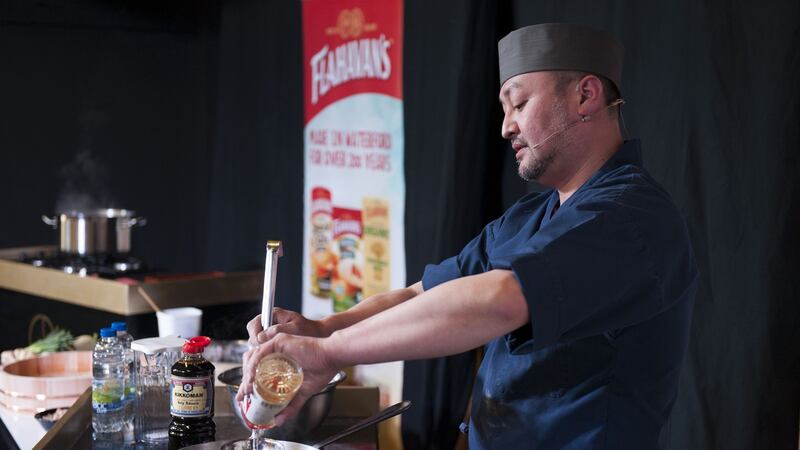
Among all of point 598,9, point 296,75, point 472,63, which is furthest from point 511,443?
point 296,75

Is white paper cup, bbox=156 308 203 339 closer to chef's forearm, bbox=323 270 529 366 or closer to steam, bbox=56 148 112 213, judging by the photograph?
chef's forearm, bbox=323 270 529 366

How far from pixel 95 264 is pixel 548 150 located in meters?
3.01

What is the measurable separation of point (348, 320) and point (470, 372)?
1480 millimetres

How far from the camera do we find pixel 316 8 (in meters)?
3.97

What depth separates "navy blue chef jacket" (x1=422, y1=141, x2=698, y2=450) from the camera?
4.00 feet

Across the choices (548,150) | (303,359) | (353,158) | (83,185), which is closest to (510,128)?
(548,150)

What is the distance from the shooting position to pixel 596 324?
126cm

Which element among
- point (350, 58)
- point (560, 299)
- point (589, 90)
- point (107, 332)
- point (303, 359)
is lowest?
point (107, 332)

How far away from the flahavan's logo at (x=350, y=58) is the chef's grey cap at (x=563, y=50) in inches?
74.0

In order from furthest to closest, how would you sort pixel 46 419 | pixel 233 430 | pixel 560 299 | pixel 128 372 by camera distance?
1. pixel 46 419
2. pixel 128 372
3. pixel 233 430
4. pixel 560 299

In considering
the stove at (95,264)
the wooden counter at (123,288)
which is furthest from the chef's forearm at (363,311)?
the stove at (95,264)

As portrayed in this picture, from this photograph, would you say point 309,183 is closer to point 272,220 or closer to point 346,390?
point 272,220

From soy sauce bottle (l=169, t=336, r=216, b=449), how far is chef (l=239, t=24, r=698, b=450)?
7.8 inches

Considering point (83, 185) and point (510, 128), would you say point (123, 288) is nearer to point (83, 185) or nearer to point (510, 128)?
point (83, 185)
